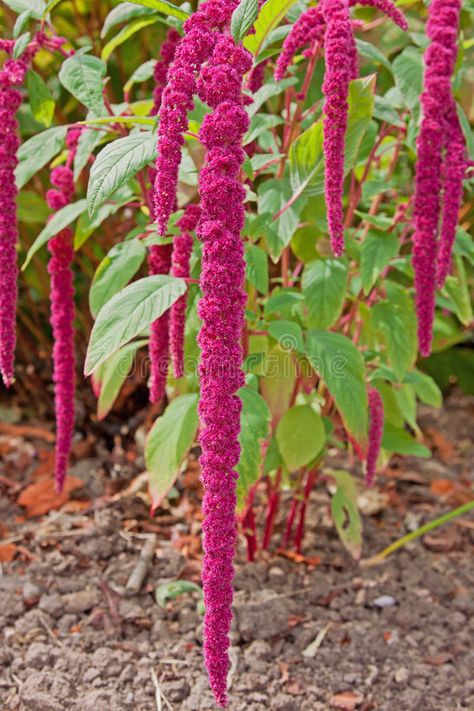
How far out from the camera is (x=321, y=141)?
148 centimetres

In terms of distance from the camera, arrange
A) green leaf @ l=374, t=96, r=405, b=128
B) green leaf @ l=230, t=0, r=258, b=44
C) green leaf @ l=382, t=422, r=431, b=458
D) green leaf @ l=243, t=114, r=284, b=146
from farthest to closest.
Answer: green leaf @ l=382, t=422, r=431, b=458 < green leaf @ l=374, t=96, r=405, b=128 < green leaf @ l=243, t=114, r=284, b=146 < green leaf @ l=230, t=0, r=258, b=44

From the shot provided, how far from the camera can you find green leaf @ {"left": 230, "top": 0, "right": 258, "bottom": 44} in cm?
117

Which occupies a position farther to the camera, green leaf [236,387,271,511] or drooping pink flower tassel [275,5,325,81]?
green leaf [236,387,271,511]

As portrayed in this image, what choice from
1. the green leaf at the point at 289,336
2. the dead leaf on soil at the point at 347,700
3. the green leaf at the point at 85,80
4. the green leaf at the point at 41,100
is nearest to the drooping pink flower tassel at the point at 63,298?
the green leaf at the point at 41,100

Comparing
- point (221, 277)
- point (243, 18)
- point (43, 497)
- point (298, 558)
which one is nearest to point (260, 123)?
point (243, 18)

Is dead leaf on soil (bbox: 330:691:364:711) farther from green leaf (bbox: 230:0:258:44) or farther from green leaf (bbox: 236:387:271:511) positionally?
green leaf (bbox: 230:0:258:44)

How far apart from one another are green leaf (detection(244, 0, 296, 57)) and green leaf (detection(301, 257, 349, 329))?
495 mm

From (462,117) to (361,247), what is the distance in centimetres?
34

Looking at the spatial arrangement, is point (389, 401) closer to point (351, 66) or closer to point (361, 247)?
→ point (361, 247)

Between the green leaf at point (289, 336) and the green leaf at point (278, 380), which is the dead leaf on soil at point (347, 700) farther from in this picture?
the green leaf at point (289, 336)

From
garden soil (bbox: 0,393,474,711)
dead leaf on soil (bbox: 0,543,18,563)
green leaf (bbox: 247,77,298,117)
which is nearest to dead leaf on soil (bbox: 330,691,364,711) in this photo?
garden soil (bbox: 0,393,474,711)

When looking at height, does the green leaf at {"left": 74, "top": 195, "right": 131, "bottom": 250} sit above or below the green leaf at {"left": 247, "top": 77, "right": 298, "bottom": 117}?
below

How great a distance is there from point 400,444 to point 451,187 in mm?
863

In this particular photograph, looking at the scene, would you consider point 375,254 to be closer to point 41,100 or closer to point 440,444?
point 41,100
